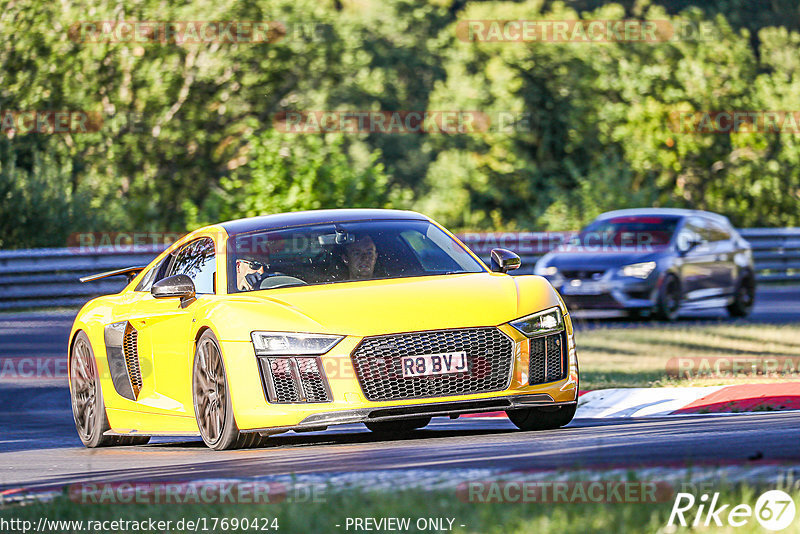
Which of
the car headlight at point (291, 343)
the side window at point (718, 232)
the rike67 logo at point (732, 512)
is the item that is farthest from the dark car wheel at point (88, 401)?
the side window at point (718, 232)

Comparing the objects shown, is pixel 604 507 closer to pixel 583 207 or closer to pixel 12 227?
pixel 12 227

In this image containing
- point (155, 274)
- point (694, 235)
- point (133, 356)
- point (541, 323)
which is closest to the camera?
point (541, 323)

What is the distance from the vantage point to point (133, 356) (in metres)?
10.1

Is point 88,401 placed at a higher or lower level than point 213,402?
lower

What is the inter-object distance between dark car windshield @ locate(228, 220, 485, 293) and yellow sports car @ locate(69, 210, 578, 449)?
0.01m

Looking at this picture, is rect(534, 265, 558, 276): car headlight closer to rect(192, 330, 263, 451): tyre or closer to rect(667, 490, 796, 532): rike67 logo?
rect(192, 330, 263, 451): tyre

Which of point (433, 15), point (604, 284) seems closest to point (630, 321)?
point (604, 284)

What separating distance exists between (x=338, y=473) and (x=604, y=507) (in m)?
1.87

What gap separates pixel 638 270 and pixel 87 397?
37.0 ft

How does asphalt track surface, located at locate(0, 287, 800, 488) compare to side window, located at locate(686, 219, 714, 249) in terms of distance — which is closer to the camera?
asphalt track surface, located at locate(0, 287, 800, 488)

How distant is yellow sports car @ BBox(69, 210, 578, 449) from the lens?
27.3 ft
